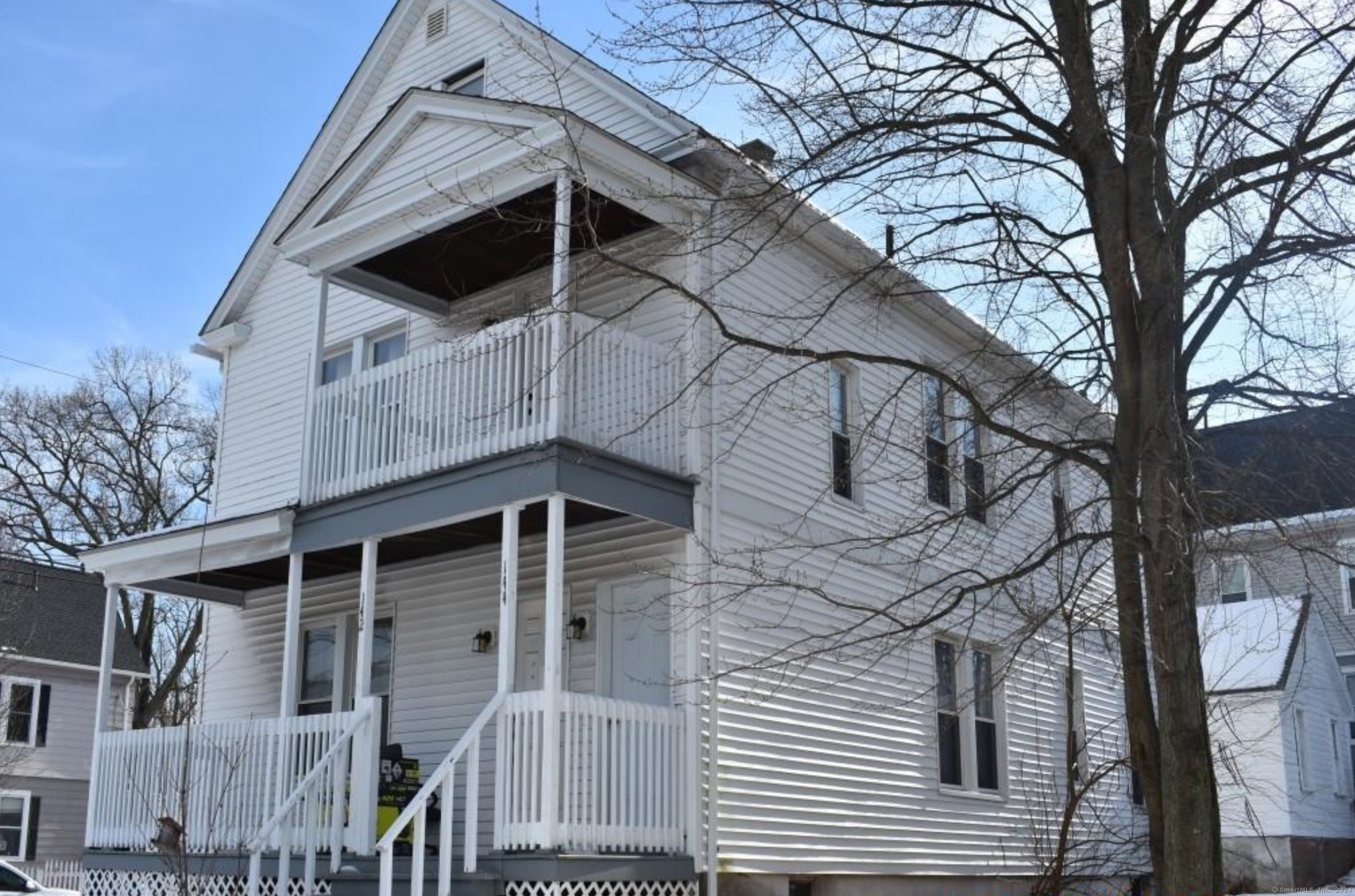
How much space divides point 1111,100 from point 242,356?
13.5 m

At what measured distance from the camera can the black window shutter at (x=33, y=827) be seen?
31.0 metres

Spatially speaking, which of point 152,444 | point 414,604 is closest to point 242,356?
point 414,604

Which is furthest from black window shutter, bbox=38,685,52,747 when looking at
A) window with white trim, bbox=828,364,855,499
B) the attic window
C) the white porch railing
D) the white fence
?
window with white trim, bbox=828,364,855,499

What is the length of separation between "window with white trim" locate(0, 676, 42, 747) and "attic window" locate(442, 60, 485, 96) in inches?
795

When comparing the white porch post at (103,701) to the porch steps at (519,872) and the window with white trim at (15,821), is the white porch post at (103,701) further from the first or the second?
the window with white trim at (15,821)

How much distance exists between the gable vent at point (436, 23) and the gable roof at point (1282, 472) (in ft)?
37.1

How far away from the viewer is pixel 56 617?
110ft

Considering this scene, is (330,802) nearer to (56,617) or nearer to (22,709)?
(22,709)

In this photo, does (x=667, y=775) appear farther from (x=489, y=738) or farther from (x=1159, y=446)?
(x=1159, y=446)

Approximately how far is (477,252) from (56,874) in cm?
2001

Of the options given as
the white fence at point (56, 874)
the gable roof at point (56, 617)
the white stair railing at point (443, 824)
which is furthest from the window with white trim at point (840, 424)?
the gable roof at point (56, 617)

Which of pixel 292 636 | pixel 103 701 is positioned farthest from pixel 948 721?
pixel 103 701

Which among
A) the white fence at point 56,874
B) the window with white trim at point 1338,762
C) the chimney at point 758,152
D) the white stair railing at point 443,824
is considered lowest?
the white fence at point 56,874

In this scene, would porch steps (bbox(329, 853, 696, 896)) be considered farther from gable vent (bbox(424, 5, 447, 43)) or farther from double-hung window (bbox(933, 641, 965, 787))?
gable vent (bbox(424, 5, 447, 43))
